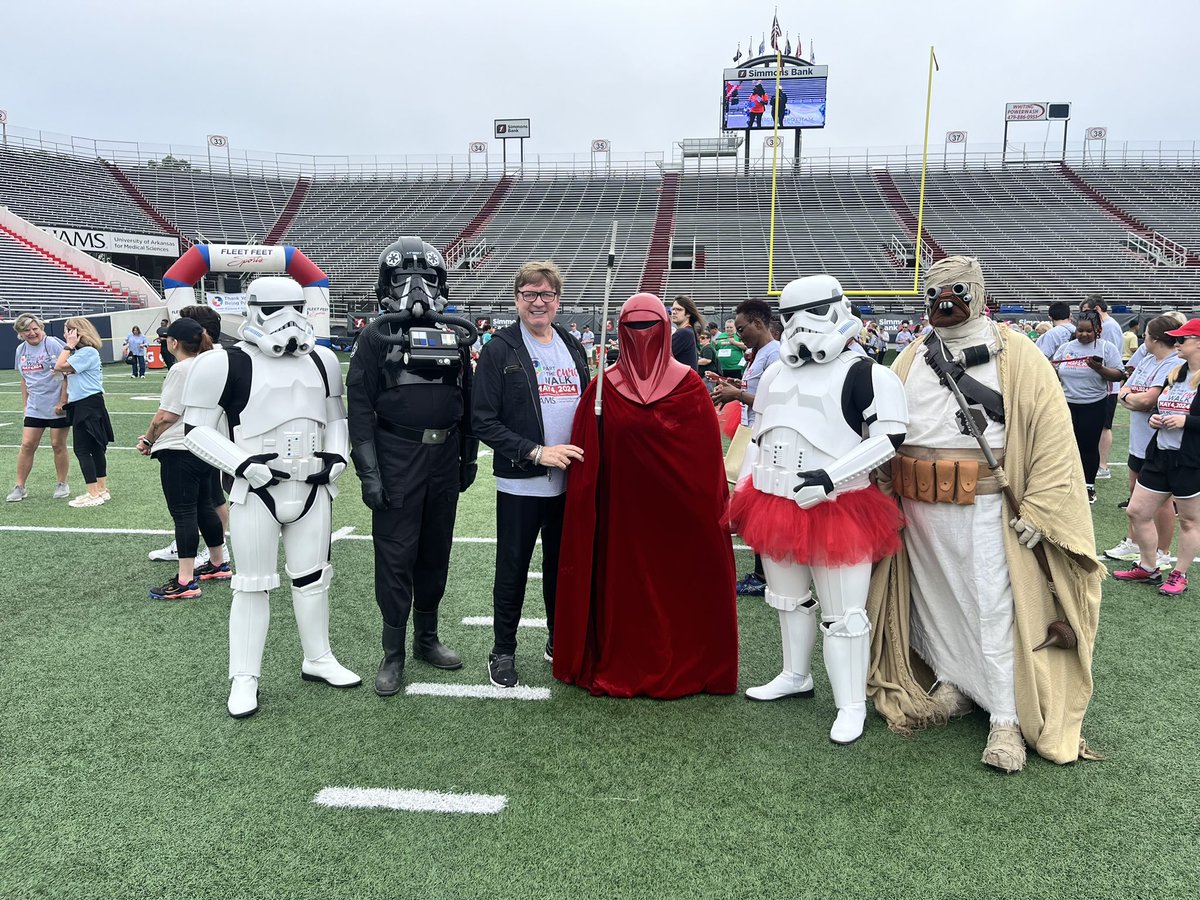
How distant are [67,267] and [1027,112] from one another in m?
44.4

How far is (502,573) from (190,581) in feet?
8.00

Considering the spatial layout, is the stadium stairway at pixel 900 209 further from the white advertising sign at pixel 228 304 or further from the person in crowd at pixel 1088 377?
the person in crowd at pixel 1088 377

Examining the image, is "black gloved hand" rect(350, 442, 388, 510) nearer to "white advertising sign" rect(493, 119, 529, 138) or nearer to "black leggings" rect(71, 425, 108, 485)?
"black leggings" rect(71, 425, 108, 485)

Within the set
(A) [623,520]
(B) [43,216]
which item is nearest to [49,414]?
(A) [623,520]

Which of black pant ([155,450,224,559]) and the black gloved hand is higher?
Answer: the black gloved hand

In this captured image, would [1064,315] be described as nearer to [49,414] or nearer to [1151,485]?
[1151,485]

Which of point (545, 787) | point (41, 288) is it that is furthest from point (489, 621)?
point (41, 288)

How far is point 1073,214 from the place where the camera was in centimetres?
3553

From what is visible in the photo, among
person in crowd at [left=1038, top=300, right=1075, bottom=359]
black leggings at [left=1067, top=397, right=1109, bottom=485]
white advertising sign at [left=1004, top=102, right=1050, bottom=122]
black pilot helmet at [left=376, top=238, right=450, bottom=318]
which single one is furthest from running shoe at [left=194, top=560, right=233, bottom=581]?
white advertising sign at [left=1004, top=102, right=1050, bottom=122]

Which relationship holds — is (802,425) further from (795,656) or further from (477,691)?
(477,691)

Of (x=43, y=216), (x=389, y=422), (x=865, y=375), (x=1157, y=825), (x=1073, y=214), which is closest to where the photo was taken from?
(x=1157, y=825)

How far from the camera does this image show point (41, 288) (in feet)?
→ 87.9

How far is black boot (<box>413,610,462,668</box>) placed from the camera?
391 centimetres

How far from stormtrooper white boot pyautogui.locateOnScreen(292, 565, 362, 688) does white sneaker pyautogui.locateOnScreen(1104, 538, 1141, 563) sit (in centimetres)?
511
